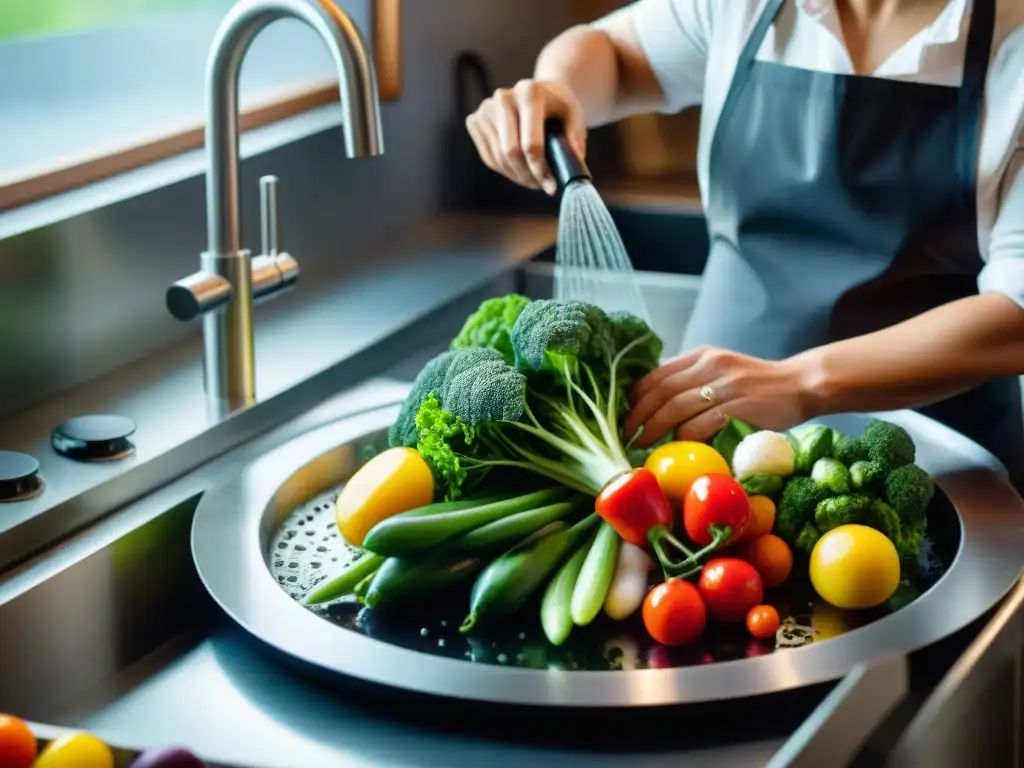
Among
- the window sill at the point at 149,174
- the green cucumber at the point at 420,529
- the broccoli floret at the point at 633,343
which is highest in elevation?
the window sill at the point at 149,174

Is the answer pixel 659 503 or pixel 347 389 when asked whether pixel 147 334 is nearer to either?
pixel 347 389

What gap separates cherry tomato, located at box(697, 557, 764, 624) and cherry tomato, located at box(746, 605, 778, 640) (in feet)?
0.03

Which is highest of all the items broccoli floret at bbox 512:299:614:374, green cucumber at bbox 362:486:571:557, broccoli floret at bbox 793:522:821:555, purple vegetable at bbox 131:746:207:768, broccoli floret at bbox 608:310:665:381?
broccoli floret at bbox 512:299:614:374

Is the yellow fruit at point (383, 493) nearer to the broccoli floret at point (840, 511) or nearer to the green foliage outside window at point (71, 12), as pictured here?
the broccoli floret at point (840, 511)

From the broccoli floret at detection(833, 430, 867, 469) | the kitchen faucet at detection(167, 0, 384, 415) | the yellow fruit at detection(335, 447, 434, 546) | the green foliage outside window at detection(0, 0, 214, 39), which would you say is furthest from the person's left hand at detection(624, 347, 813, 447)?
the green foliage outside window at detection(0, 0, 214, 39)

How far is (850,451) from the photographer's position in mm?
1245

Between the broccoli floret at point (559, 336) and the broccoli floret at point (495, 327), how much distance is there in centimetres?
4

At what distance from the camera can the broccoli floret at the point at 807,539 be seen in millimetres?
1194

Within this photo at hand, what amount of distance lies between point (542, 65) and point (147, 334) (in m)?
0.55

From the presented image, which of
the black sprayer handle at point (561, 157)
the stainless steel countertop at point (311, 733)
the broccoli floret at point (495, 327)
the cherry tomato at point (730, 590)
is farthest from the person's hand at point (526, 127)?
the stainless steel countertop at point (311, 733)

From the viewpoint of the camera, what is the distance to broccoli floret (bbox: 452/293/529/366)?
1359mm

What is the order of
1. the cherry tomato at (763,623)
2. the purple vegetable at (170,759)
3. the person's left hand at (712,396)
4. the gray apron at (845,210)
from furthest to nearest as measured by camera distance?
the gray apron at (845,210), the person's left hand at (712,396), the cherry tomato at (763,623), the purple vegetable at (170,759)

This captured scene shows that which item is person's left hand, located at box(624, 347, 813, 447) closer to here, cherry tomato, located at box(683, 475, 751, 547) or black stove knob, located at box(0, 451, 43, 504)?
cherry tomato, located at box(683, 475, 751, 547)

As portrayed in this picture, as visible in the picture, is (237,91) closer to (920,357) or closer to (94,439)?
(94,439)
